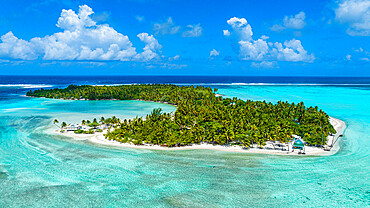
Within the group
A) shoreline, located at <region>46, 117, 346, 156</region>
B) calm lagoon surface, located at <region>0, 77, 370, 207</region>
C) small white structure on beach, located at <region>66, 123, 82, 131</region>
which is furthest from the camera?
small white structure on beach, located at <region>66, 123, 82, 131</region>

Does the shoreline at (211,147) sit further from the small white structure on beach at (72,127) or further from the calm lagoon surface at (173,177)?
the small white structure on beach at (72,127)

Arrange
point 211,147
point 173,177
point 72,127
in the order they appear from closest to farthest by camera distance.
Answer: point 173,177
point 211,147
point 72,127

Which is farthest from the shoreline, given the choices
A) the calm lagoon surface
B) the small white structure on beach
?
the small white structure on beach

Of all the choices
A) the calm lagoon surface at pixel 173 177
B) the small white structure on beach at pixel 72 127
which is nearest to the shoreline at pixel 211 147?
the calm lagoon surface at pixel 173 177

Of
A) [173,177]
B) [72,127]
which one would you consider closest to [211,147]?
[173,177]

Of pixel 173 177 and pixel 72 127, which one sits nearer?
pixel 173 177

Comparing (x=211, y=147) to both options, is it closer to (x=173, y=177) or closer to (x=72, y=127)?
(x=173, y=177)

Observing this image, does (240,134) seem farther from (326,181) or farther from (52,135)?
(52,135)

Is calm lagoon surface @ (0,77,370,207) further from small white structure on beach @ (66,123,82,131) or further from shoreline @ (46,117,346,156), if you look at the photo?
small white structure on beach @ (66,123,82,131)

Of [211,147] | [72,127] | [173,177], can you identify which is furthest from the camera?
[72,127]

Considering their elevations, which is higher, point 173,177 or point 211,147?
point 211,147

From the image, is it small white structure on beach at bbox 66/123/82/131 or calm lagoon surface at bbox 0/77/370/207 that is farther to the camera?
small white structure on beach at bbox 66/123/82/131
